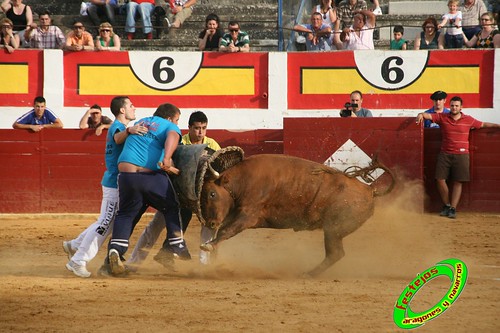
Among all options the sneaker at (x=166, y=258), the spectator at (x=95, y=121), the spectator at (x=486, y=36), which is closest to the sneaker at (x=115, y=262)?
the sneaker at (x=166, y=258)

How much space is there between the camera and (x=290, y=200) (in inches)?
290

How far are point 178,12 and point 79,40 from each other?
224 cm

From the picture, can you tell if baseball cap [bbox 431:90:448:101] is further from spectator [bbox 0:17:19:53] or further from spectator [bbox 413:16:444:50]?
spectator [bbox 0:17:19:53]

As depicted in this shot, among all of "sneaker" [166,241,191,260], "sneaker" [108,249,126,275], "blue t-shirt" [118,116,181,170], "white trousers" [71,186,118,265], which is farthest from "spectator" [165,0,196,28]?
"sneaker" [108,249,126,275]

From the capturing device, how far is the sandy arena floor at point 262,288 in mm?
5500

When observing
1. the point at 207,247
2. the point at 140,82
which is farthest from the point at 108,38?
the point at 207,247

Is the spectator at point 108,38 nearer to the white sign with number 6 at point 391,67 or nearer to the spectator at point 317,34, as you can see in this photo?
the spectator at point 317,34

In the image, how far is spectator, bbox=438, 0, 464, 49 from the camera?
13.5m

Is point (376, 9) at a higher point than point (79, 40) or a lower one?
higher

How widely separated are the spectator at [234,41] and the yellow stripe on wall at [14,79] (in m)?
2.98

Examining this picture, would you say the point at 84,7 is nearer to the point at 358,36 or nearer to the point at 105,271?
the point at 358,36

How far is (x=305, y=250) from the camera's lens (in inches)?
352

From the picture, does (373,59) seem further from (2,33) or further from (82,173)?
(2,33)

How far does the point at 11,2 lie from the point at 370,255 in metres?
8.78
